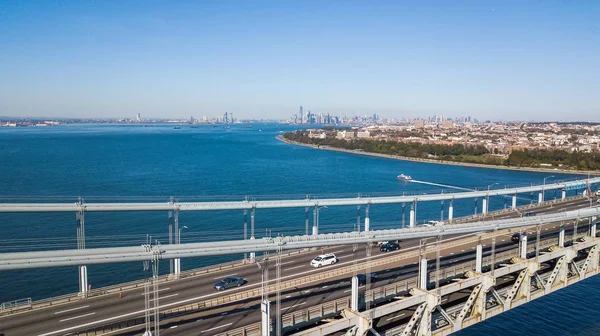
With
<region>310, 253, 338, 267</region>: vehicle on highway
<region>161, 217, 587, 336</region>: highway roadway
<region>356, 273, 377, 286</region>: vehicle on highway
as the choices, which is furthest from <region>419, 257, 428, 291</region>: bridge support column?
<region>310, 253, 338, 267</region>: vehicle on highway

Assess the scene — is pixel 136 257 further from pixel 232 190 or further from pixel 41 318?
pixel 232 190

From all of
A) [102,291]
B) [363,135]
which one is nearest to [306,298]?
[102,291]

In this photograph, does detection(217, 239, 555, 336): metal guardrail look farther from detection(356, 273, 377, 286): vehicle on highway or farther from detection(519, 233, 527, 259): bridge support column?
detection(519, 233, 527, 259): bridge support column

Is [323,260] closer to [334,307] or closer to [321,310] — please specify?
[334,307]

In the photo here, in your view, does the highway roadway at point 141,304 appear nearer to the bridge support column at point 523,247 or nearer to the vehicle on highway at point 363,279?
the vehicle on highway at point 363,279

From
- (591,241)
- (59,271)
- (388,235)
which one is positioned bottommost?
(59,271)

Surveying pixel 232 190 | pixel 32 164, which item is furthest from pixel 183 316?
pixel 32 164
